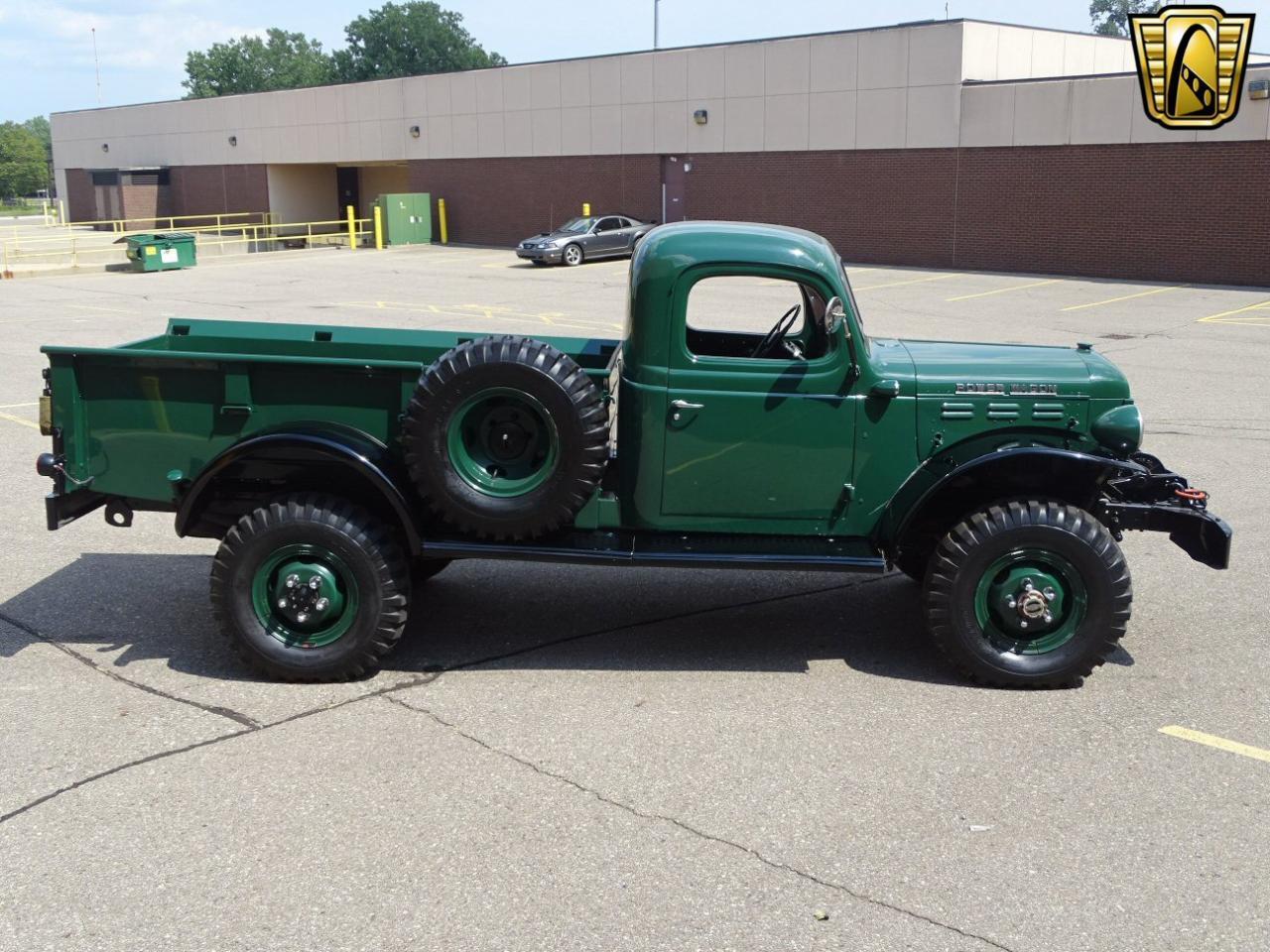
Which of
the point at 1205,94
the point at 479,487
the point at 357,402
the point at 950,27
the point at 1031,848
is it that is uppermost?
the point at 950,27

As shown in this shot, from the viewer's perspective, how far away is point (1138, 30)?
27.7 m

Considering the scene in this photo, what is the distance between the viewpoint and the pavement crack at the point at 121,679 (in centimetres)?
557

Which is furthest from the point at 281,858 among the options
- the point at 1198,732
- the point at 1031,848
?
the point at 1198,732

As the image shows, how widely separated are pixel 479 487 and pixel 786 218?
31.8 m

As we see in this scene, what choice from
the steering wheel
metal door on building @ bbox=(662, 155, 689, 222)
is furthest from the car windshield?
the steering wheel

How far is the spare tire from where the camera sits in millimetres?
5570

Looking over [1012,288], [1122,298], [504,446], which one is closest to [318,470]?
[504,446]

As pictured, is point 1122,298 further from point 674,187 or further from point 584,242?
point 674,187

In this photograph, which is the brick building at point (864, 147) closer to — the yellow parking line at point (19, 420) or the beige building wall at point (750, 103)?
the beige building wall at point (750, 103)

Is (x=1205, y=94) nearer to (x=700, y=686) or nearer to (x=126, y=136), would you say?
(x=700, y=686)

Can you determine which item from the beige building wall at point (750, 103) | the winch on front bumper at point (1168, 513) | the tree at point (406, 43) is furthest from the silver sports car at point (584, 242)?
the tree at point (406, 43)

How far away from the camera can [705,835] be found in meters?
4.55

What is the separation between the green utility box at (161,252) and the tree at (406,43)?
266 feet

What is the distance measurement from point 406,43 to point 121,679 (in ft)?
381
